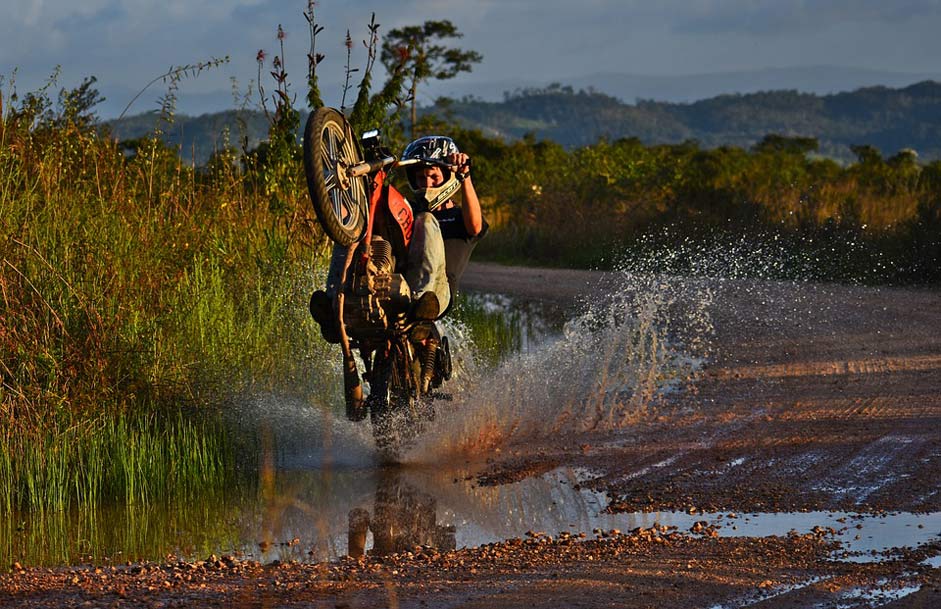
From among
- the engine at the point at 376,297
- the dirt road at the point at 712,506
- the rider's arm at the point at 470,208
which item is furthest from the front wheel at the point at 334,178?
the dirt road at the point at 712,506

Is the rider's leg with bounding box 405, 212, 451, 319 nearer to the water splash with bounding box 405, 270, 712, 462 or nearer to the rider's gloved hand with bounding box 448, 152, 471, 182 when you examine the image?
the rider's gloved hand with bounding box 448, 152, 471, 182

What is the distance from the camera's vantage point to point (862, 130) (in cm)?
18588

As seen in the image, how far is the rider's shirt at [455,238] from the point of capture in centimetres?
779

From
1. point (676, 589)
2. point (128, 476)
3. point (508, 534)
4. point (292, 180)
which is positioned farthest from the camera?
point (292, 180)

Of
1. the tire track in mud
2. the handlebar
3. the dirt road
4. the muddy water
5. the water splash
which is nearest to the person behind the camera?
the dirt road

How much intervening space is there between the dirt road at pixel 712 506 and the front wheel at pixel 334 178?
148 cm

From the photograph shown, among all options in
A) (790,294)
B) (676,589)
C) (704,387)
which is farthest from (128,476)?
(790,294)

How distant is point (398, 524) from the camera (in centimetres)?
632

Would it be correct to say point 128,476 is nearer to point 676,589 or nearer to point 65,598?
point 65,598

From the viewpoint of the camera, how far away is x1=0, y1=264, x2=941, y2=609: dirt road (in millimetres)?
4742

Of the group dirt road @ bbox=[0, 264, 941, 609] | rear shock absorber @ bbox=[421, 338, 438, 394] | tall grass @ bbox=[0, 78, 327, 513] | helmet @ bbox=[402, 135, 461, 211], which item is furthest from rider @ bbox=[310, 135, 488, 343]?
tall grass @ bbox=[0, 78, 327, 513]

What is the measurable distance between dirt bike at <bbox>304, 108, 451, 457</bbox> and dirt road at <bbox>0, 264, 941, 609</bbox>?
23.7 inches

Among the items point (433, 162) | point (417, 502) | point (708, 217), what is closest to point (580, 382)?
point (433, 162)

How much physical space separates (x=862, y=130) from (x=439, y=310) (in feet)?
615
